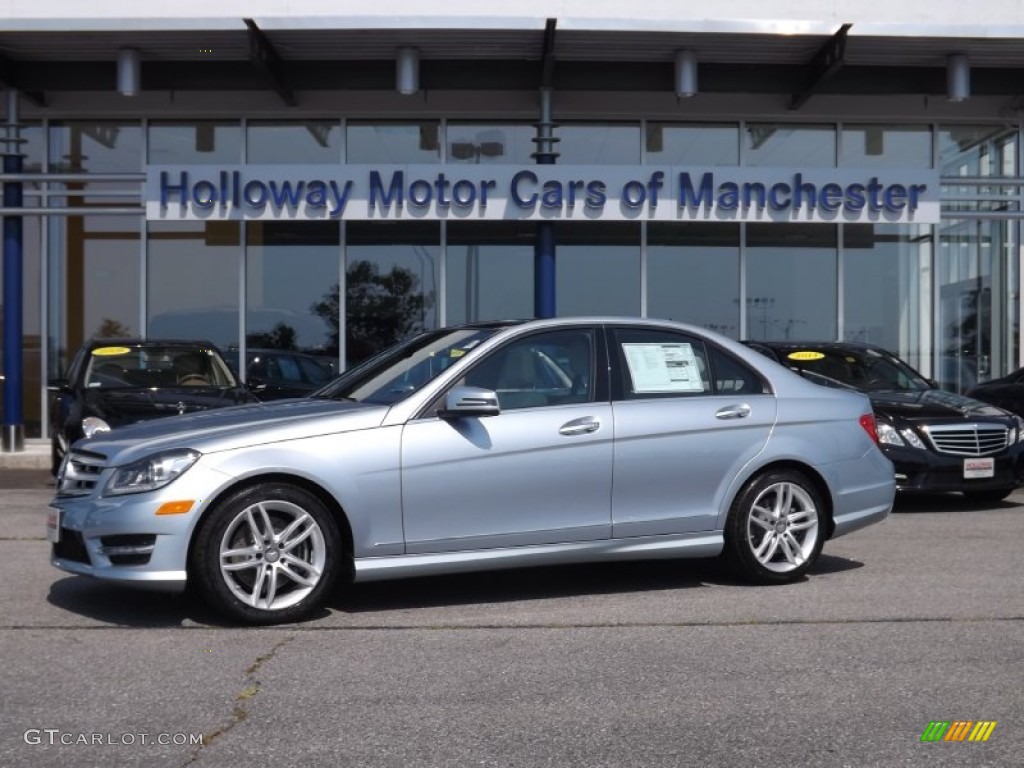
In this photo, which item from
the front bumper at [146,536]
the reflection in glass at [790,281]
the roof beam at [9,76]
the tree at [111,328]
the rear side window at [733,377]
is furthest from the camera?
the reflection in glass at [790,281]

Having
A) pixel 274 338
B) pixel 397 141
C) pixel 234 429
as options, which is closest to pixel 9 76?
pixel 274 338

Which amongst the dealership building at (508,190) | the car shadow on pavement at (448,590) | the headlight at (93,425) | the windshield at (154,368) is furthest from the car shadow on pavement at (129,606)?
the dealership building at (508,190)

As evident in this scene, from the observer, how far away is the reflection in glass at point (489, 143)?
18062 mm

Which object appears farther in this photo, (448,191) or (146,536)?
(448,191)

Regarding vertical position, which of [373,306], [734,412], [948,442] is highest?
[373,306]

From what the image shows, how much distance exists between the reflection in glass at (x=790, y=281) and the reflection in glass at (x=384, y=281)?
14.6 feet

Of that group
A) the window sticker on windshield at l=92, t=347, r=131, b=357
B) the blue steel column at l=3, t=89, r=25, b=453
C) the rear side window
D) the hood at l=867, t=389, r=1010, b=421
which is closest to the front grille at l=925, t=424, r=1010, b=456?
the hood at l=867, t=389, r=1010, b=421

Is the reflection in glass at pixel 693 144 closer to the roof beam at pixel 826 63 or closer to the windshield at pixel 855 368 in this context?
the roof beam at pixel 826 63

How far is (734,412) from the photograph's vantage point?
24.3 feet

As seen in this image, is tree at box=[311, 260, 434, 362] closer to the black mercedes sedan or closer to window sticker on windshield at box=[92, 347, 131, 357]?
the black mercedes sedan

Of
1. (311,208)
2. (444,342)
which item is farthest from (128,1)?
(444,342)

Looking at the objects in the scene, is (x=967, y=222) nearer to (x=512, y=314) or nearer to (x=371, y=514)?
(x=512, y=314)

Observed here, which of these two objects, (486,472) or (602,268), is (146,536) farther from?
(602,268)

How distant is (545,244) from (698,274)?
2848mm
